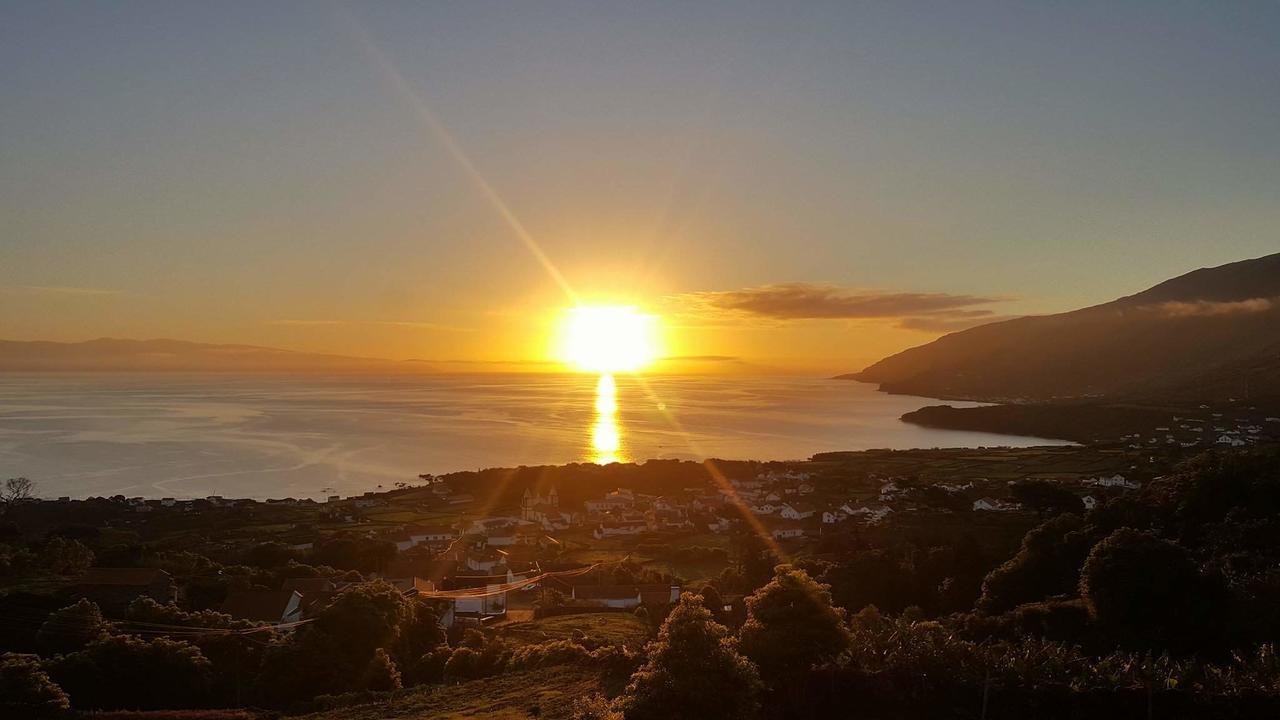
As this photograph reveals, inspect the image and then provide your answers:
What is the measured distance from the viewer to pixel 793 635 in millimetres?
10438

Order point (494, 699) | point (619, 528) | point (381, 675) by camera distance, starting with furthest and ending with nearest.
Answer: point (619, 528) → point (381, 675) → point (494, 699)

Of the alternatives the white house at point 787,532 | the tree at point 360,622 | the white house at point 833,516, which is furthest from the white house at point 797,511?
the tree at point 360,622

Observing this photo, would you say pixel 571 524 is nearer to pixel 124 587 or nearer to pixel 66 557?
pixel 66 557

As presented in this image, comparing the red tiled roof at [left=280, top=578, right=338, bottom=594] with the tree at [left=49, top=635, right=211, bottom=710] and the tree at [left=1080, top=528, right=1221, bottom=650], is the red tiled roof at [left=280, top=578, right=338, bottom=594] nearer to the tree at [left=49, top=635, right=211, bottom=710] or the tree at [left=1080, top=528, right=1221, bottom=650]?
the tree at [left=49, top=635, right=211, bottom=710]

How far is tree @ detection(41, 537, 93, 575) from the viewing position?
30133mm

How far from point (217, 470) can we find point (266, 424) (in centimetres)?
4209

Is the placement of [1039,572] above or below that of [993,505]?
above

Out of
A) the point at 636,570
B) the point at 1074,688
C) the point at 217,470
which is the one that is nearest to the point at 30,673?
the point at 1074,688

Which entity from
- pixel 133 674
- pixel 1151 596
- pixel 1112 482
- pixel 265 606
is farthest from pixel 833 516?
pixel 133 674

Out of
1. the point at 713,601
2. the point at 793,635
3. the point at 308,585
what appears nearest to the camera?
the point at 793,635

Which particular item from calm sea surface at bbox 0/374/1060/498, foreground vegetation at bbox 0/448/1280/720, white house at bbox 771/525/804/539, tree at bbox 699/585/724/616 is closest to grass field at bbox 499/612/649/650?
foreground vegetation at bbox 0/448/1280/720

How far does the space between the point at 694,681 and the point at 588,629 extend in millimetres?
14266

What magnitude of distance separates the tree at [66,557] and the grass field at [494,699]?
23844 millimetres

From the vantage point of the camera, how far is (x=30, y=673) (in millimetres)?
12906
